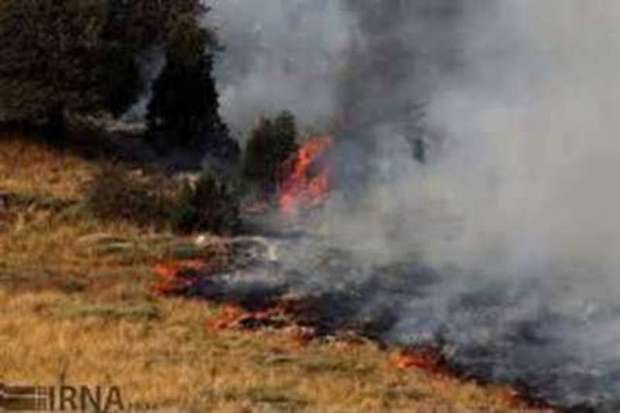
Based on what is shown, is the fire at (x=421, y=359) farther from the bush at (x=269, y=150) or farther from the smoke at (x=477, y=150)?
the bush at (x=269, y=150)

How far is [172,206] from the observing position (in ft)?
110

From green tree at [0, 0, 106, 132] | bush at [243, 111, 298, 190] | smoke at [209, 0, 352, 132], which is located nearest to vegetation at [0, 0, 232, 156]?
green tree at [0, 0, 106, 132]

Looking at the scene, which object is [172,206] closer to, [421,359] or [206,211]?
[206,211]

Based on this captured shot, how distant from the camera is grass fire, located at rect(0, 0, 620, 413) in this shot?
69.8ft

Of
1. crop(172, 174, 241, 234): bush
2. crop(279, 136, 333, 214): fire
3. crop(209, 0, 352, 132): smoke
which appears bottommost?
crop(172, 174, 241, 234): bush

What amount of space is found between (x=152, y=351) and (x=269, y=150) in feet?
59.3

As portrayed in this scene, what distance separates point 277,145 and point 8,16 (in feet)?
28.4

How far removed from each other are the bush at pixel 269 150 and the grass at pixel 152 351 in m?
7.30

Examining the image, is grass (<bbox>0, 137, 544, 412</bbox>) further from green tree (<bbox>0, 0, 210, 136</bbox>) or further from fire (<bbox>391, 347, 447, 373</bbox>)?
green tree (<bbox>0, 0, 210, 136</bbox>)

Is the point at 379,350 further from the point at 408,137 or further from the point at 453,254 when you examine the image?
the point at 408,137

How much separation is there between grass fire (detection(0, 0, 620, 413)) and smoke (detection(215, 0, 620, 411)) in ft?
0.33

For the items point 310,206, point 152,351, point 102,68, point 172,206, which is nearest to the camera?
point 152,351

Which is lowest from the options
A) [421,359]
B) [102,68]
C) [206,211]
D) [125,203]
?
[421,359]

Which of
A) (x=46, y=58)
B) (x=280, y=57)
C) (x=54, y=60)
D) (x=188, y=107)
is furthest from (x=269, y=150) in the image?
(x=280, y=57)
